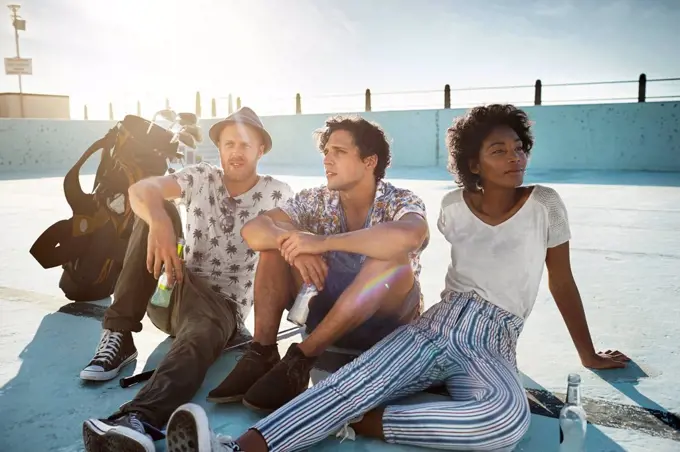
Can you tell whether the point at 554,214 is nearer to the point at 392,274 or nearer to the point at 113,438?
the point at 392,274

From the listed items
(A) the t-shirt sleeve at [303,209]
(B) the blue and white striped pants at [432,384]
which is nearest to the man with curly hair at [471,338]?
(B) the blue and white striped pants at [432,384]

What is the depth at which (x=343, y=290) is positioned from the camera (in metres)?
2.00

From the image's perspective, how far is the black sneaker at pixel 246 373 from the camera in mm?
1783

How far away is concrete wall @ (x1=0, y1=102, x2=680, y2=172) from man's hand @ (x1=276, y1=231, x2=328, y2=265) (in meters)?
10.3

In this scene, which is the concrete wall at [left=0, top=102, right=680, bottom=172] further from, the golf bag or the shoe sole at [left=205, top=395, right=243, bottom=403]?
the shoe sole at [left=205, top=395, right=243, bottom=403]

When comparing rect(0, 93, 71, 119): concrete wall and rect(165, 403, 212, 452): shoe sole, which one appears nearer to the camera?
rect(165, 403, 212, 452): shoe sole

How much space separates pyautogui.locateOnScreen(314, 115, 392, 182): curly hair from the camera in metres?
2.14

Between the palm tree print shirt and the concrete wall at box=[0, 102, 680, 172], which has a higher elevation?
the concrete wall at box=[0, 102, 680, 172]

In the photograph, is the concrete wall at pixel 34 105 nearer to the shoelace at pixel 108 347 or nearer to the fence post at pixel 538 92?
the fence post at pixel 538 92

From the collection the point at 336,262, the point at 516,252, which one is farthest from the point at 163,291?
the point at 516,252

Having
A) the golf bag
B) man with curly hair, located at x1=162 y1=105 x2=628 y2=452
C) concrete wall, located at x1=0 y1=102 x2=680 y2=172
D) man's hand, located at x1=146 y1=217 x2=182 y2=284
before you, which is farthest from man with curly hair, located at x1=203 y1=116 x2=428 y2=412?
concrete wall, located at x1=0 y1=102 x2=680 y2=172

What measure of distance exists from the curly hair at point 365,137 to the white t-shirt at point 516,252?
47cm

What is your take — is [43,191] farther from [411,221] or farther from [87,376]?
[411,221]

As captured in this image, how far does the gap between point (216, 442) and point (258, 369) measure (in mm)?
559
